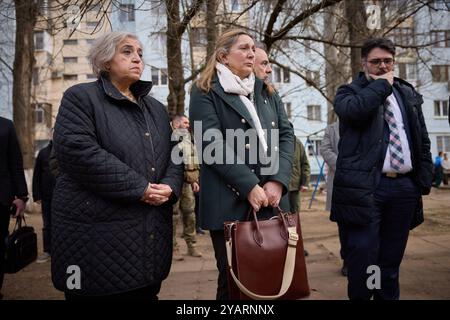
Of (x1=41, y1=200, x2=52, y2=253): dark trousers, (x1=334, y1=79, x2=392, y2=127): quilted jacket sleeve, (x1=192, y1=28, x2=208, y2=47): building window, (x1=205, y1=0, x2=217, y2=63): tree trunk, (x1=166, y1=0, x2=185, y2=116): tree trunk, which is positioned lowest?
(x1=41, y1=200, x2=52, y2=253): dark trousers

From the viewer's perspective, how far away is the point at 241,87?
270cm

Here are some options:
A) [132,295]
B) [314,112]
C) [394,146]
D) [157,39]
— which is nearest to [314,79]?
[157,39]

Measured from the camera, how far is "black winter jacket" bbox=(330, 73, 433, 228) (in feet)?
9.98

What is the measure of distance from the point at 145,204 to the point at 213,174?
0.44m

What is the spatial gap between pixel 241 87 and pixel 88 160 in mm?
994

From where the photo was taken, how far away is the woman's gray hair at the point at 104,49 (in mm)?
2682

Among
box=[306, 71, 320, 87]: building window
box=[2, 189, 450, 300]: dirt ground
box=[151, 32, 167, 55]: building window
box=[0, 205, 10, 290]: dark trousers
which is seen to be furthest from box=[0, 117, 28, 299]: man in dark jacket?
box=[306, 71, 320, 87]: building window

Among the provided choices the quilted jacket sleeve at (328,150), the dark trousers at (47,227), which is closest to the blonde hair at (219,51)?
the quilted jacket sleeve at (328,150)

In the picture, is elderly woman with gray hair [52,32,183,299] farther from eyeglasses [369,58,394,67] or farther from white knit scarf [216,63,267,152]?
eyeglasses [369,58,394,67]

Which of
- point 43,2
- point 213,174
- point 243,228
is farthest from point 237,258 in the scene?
point 43,2

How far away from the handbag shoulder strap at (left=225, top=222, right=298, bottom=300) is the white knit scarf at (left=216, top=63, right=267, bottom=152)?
56 cm

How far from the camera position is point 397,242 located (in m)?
3.25

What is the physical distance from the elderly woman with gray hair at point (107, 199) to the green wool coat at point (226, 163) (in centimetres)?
23
